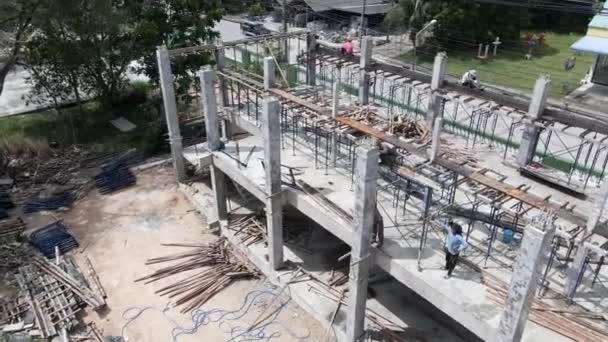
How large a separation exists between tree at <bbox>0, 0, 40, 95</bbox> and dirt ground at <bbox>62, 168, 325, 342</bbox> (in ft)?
33.6

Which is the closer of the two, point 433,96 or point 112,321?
point 112,321

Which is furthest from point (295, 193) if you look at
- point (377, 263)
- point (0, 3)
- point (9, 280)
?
point (0, 3)

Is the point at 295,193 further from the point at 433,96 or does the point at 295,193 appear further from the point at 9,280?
the point at 9,280

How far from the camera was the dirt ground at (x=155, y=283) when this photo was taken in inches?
707

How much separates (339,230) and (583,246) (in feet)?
24.1

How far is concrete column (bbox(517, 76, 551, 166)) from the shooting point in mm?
18891

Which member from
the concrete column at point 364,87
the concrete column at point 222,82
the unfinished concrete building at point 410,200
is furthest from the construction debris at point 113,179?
the concrete column at point 364,87

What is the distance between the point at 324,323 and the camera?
17781 mm

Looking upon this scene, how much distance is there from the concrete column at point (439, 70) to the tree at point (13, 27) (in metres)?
22.9

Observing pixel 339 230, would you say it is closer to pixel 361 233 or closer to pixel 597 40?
pixel 361 233

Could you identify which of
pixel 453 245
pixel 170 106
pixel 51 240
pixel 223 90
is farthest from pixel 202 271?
pixel 453 245

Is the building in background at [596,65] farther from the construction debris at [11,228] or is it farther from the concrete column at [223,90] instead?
the construction debris at [11,228]

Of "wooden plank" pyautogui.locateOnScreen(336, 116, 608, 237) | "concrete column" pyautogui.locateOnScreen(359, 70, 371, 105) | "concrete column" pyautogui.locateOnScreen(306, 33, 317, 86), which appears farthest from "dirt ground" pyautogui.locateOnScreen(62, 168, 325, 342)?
"concrete column" pyautogui.locateOnScreen(359, 70, 371, 105)

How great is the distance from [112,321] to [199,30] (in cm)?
1939
